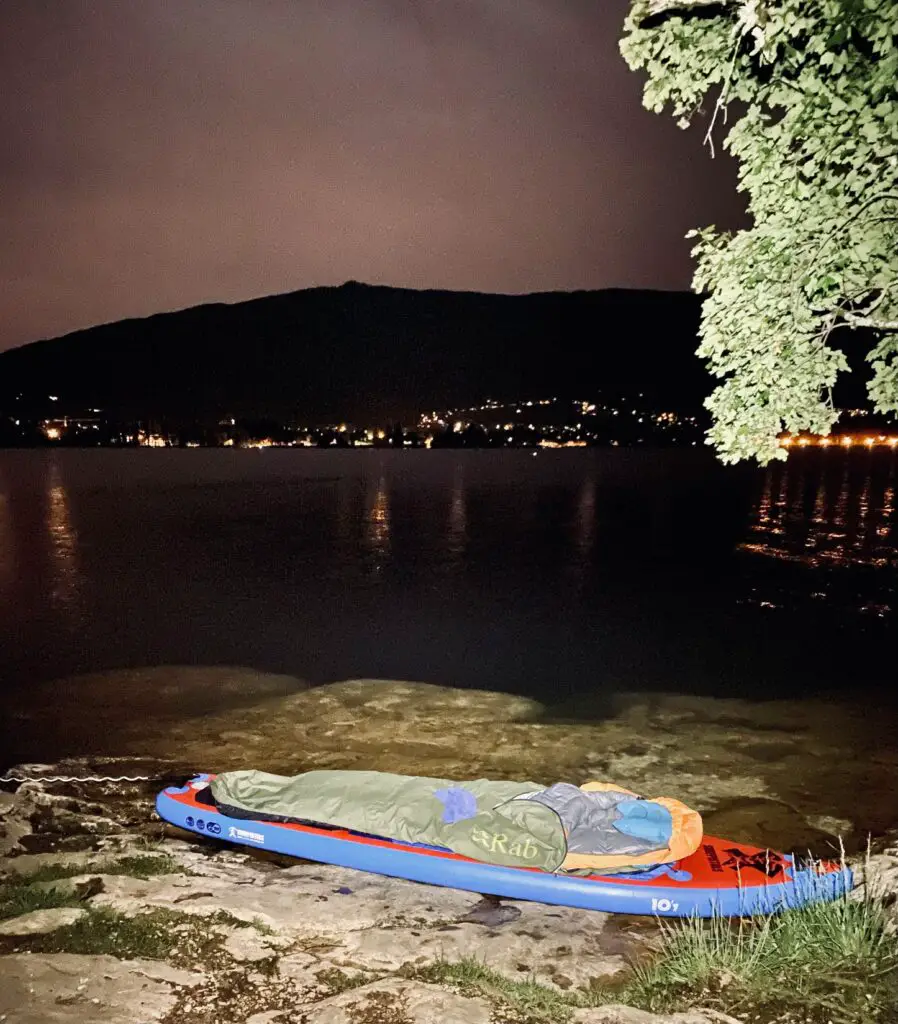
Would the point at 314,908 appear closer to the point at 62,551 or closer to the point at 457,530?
the point at 62,551

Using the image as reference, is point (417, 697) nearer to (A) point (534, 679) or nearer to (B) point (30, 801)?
(A) point (534, 679)

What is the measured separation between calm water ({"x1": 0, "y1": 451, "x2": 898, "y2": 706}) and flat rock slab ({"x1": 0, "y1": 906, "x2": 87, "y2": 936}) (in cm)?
1006

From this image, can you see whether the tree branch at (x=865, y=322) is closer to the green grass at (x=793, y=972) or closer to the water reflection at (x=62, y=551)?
the green grass at (x=793, y=972)

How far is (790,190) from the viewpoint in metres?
5.39

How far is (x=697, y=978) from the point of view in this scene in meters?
4.82

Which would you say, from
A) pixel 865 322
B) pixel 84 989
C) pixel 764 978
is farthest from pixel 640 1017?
pixel 865 322

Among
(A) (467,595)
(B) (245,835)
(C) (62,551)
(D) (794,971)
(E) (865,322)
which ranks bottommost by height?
(C) (62,551)

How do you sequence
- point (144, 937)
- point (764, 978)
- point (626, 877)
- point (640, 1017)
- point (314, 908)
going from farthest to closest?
point (626, 877) → point (314, 908) → point (144, 937) → point (764, 978) → point (640, 1017)

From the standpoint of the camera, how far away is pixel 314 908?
20.5ft

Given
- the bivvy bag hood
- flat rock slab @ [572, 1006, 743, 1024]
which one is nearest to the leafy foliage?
the bivvy bag hood

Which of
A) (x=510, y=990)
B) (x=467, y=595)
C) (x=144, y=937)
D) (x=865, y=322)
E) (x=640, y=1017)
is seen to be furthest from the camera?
(x=467, y=595)

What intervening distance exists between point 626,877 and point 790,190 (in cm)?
573

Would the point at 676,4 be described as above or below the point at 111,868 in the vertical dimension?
above

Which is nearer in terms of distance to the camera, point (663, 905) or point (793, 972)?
point (793, 972)
